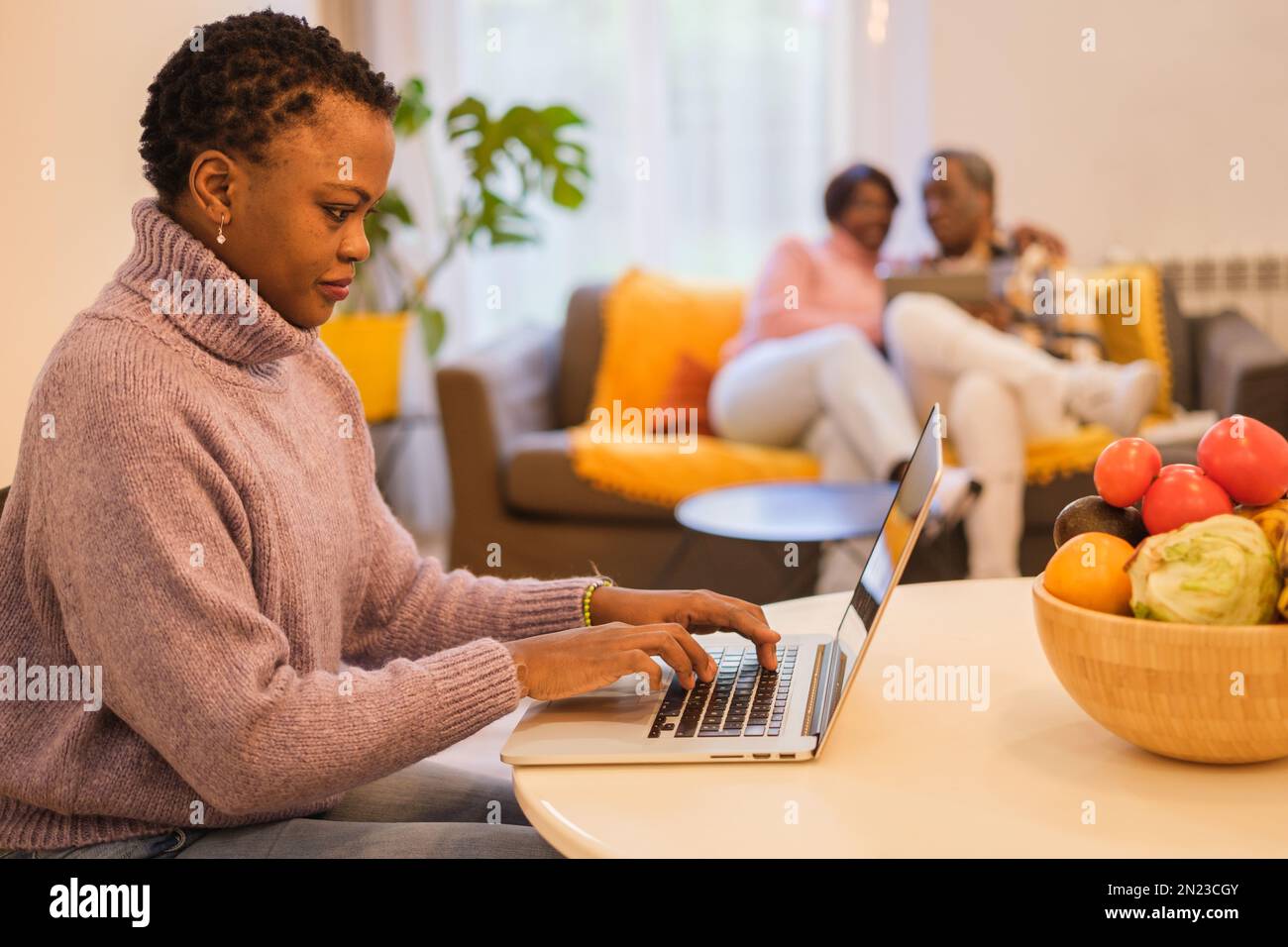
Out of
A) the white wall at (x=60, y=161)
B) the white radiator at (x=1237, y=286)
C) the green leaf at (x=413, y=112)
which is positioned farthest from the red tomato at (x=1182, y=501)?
the white radiator at (x=1237, y=286)

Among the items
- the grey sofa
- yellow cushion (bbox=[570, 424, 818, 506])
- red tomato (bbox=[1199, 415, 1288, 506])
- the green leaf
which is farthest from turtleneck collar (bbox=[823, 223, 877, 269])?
red tomato (bbox=[1199, 415, 1288, 506])

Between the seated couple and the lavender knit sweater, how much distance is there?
1963 mm

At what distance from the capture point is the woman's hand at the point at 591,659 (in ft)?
3.18

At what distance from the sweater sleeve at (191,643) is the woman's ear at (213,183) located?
0.51 feet

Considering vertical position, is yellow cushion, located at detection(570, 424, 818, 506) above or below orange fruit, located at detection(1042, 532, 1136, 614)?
below

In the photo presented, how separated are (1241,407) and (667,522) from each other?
52.6 inches

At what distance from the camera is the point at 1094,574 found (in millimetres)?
851

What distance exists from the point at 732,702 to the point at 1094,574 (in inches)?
11.5

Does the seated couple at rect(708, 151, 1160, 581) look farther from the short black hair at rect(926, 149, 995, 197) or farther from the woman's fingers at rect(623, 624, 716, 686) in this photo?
the woman's fingers at rect(623, 624, 716, 686)

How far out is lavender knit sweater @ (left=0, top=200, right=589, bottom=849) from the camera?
866mm
